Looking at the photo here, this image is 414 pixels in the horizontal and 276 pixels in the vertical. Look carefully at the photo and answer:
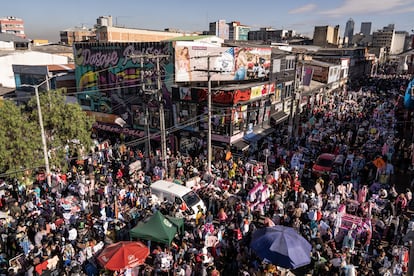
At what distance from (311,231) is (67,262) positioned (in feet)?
31.2

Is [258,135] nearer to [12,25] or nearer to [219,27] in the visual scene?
[219,27]

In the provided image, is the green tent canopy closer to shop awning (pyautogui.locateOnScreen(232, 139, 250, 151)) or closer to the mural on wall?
shop awning (pyautogui.locateOnScreen(232, 139, 250, 151))

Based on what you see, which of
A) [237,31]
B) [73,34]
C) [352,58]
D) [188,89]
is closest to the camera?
[188,89]

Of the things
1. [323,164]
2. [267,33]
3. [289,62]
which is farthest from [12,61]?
[267,33]

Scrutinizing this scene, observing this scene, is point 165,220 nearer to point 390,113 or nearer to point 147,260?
point 147,260

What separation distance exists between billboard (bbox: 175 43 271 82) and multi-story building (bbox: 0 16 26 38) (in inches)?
5167

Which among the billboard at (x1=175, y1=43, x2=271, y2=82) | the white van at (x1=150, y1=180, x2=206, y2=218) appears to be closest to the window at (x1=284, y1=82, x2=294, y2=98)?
the billboard at (x1=175, y1=43, x2=271, y2=82)

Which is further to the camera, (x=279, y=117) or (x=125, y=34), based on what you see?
(x=125, y=34)

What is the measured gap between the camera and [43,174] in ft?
61.5

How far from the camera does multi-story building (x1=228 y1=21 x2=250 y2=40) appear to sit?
139m

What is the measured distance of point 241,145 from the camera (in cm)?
2378

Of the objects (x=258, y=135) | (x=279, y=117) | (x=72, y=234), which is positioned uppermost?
(x=279, y=117)

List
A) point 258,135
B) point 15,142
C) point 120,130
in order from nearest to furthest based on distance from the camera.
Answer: point 15,142 → point 258,135 → point 120,130

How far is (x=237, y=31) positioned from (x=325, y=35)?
193 feet
